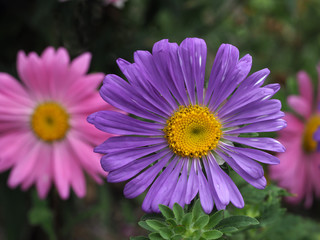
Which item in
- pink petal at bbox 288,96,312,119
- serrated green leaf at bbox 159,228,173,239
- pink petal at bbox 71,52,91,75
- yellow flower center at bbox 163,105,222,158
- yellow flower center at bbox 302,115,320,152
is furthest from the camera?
yellow flower center at bbox 302,115,320,152

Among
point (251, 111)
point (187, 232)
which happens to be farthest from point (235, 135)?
point (187, 232)

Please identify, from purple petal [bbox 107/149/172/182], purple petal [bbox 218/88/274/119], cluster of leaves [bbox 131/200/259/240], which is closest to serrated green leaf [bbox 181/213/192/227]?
cluster of leaves [bbox 131/200/259/240]

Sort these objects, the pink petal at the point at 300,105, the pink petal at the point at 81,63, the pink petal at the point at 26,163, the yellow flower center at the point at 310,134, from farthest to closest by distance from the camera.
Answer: the yellow flower center at the point at 310,134 < the pink petal at the point at 300,105 < the pink petal at the point at 26,163 < the pink petal at the point at 81,63

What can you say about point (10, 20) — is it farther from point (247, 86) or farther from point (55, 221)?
point (247, 86)

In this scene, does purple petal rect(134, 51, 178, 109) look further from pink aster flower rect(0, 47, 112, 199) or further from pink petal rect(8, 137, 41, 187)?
pink petal rect(8, 137, 41, 187)

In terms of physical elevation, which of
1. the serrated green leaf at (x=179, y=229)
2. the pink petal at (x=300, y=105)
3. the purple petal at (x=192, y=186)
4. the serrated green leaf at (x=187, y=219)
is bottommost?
the serrated green leaf at (x=179, y=229)

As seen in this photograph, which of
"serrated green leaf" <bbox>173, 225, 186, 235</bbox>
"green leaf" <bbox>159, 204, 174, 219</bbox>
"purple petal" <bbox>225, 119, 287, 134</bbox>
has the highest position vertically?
"purple petal" <bbox>225, 119, 287, 134</bbox>

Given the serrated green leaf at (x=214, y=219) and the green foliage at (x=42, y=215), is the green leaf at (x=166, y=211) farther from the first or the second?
the green foliage at (x=42, y=215)

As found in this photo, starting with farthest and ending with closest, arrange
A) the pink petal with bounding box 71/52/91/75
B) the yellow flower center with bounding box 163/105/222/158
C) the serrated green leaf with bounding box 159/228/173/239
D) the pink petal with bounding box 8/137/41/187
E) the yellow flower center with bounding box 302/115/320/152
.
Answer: the yellow flower center with bounding box 302/115/320/152, the pink petal with bounding box 8/137/41/187, the pink petal with bounding box 71/52/91/75, the yellow flower center with bounding box 163/105/222/158, the serrated green leaf with bounding box 159/228/173/239

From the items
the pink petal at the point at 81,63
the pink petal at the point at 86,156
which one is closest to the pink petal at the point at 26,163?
the pink petal at the point at 86,156
